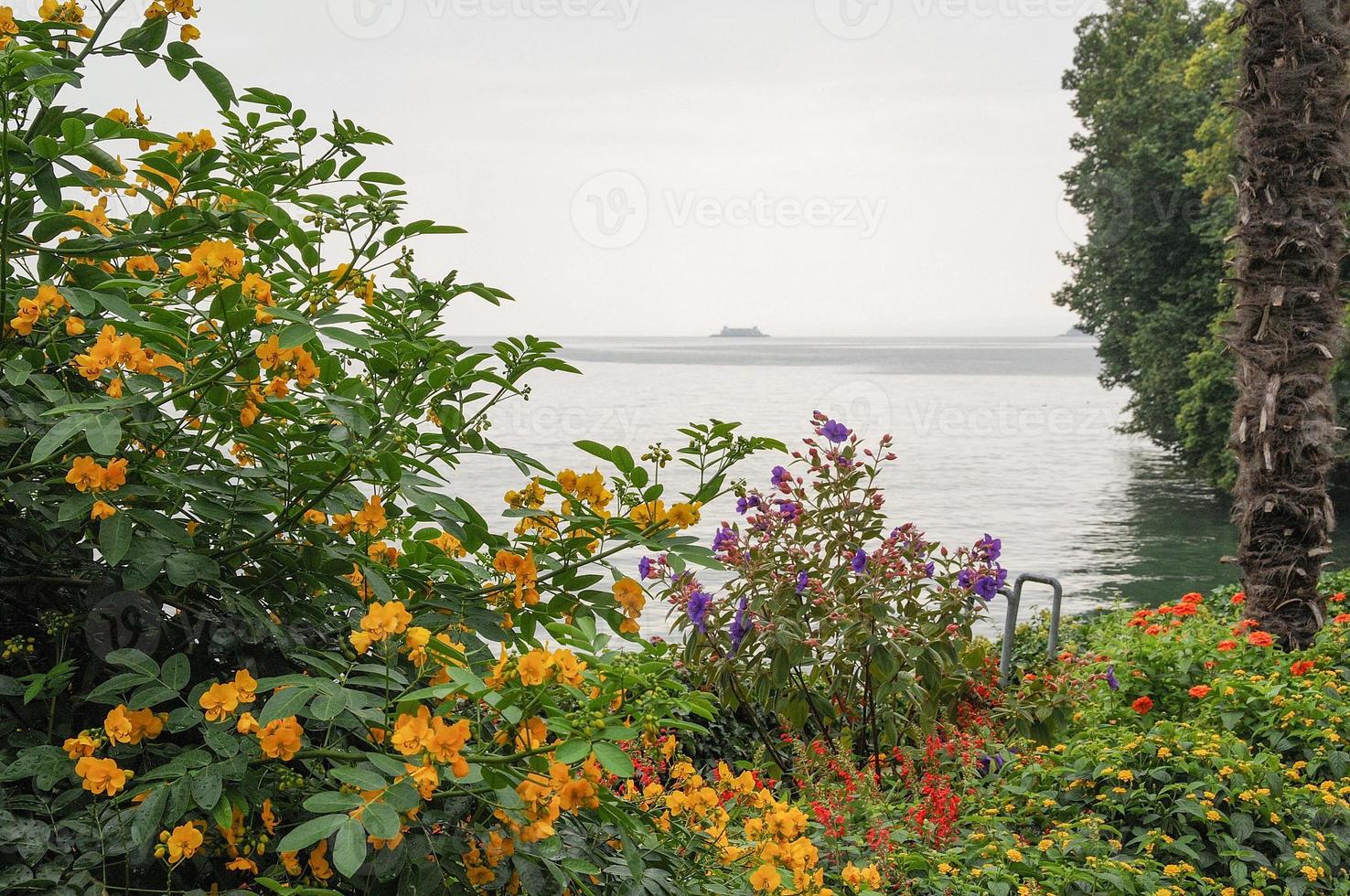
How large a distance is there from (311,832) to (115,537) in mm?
547

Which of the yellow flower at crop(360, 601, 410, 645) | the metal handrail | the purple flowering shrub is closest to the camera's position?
the yellow flower at crop(360, 601, 410, 645)

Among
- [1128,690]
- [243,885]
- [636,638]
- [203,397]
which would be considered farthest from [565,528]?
[1128,690]

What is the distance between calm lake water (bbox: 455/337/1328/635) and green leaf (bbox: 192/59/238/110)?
1.58 m

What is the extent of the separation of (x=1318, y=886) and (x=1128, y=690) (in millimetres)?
1392

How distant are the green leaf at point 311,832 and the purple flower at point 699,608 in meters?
2.79

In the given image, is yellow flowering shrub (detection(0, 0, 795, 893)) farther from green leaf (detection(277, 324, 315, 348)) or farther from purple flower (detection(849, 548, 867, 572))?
purple flower (detection(849, 548, 867, 572))

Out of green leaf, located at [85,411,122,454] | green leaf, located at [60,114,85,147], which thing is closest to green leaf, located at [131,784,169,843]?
green leaf, located at [85,411,122,454]

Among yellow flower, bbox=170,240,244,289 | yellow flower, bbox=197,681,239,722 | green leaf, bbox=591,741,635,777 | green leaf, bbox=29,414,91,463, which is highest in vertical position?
yellow flower, bbox=170,240,244,289

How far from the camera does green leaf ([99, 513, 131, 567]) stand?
1.56 m

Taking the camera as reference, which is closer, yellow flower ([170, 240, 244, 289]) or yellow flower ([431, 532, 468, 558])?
yellow flower ([170, 240, 244, 289])

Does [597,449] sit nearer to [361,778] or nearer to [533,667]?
[533,667]

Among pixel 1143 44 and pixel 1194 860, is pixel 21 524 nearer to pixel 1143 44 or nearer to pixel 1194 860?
pixel 1194 860

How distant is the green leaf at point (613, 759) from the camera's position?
139 cm

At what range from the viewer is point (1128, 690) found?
4.41 meters
